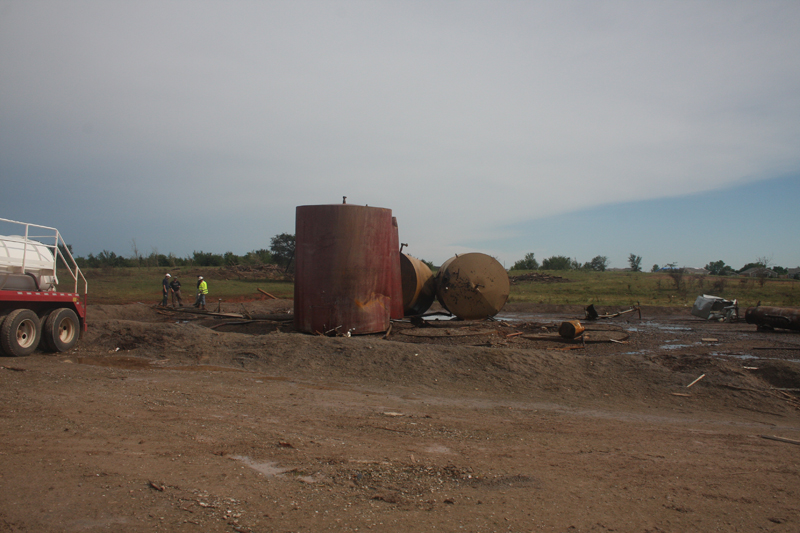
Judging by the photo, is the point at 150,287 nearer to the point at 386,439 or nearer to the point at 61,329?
the point at 61,329

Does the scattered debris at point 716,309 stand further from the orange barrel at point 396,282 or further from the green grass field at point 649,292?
the orange barrel at point 396,282

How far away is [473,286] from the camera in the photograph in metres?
16.3

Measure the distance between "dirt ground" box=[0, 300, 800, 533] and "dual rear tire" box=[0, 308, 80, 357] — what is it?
382 mm

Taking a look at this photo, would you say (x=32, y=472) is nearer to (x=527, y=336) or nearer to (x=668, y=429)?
(x=668, y=429)

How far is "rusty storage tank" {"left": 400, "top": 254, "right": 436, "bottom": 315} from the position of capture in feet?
57.7

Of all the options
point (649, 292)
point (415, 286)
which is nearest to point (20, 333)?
point (415, 286)

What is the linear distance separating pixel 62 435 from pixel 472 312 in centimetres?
1284

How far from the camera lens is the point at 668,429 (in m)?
6.39

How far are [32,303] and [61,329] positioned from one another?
2.82 feet

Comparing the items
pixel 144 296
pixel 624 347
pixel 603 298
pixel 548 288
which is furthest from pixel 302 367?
pixel 548 288

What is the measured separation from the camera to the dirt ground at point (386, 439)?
372 centimetres

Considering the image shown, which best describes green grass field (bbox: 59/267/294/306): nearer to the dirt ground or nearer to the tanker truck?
the tanker truck

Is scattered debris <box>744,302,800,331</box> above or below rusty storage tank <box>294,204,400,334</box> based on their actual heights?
below

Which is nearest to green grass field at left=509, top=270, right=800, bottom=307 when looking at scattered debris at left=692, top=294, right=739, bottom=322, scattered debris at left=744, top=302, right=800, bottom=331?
scattered debris at left=692, top=294, right=739, bottom=322
